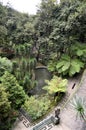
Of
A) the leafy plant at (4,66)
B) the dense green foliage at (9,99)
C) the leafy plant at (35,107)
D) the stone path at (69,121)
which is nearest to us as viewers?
the stone path at (69,121)

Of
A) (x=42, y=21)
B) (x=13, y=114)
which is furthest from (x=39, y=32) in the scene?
(x=13, y=114)

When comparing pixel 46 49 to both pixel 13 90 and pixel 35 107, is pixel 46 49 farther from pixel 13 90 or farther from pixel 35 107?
pixel 35 107

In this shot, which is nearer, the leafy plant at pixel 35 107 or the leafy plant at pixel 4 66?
the leafy plant at pixel 35 107

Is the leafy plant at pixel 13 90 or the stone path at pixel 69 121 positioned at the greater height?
the leafy plant at pixel 13 90

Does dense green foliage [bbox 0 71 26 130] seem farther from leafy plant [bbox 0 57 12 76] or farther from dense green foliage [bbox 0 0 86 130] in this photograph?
leafy plant [bbox 0 57 12 76]

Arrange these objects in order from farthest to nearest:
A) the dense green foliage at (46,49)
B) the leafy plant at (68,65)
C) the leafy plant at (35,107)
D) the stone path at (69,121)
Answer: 1. the leafy plant at (68,65)
2. the dense green foliage at (46,49)
3. the leafy plant at (35,107)
4. the stone path at (69,121)

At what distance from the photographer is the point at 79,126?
9727 millimetres

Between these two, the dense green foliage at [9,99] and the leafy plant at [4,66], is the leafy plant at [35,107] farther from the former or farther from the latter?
the leafy plant at [4,66]

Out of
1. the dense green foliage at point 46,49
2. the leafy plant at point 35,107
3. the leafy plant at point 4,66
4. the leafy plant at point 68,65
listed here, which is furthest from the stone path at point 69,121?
the leafy plant at point 4,66

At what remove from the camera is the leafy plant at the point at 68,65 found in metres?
15.0

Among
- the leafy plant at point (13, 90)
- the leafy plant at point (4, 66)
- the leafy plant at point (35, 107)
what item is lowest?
the leafy plant at point (35, 107)

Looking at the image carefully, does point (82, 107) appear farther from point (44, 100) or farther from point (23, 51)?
point (23, 51)

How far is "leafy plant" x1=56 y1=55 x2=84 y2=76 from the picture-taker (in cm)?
1501

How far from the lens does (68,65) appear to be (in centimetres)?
1524
